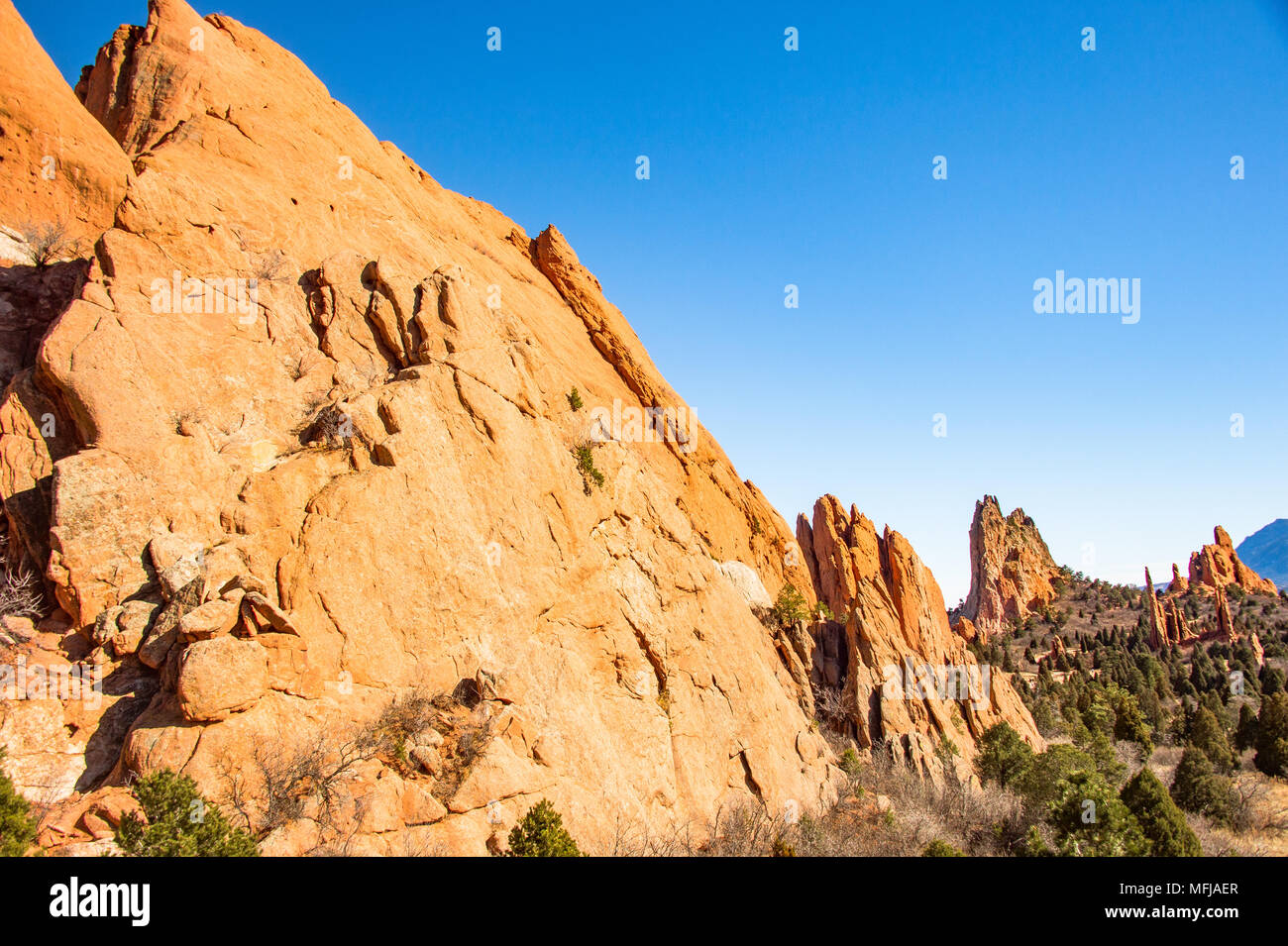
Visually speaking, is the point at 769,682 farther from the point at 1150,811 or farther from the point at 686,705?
the point at 1150,811

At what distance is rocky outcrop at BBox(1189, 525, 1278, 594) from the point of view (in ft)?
360

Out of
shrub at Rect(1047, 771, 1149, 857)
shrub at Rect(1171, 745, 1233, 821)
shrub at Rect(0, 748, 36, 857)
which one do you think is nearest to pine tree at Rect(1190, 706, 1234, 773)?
shrub at Rect(1171, 745, 1233, 821)

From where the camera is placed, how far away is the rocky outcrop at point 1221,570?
110 m

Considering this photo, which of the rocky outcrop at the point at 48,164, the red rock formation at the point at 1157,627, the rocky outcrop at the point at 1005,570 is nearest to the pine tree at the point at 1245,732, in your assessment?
the red rock formation at the point at 1157,627

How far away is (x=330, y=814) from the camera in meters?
11.4

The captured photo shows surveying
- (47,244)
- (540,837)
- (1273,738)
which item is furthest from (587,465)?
(1273,738)

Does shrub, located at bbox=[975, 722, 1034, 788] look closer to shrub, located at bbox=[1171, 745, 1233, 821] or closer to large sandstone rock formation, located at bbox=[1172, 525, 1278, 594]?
shrub, located at bbox=[1171, 745, 1233, 821]

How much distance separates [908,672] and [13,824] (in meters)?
34.3

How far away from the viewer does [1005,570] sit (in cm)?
11781

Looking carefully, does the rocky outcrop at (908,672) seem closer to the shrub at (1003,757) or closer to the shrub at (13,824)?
the shrub at (1003,757)

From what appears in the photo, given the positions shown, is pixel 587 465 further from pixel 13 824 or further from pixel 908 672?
pixel 908 672

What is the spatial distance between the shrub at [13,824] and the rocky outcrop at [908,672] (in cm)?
3045

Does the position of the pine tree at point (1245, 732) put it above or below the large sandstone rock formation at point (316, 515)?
below
